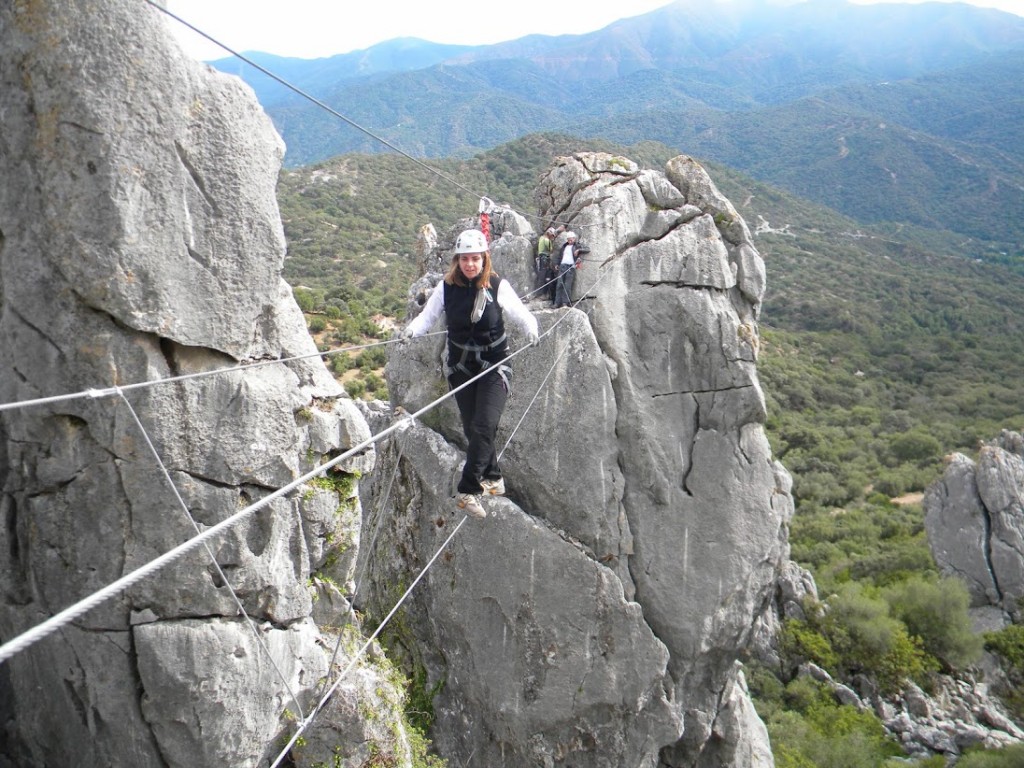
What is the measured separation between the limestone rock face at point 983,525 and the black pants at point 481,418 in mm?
24292

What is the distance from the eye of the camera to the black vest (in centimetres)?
661

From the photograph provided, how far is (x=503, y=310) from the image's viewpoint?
670cm

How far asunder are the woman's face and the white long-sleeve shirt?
0.98ft

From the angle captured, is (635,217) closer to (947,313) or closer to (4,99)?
(4,99)

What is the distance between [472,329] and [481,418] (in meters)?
0.91

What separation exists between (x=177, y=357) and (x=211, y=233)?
0.97 m

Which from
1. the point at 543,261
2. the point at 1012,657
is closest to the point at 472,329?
the point at 543,261

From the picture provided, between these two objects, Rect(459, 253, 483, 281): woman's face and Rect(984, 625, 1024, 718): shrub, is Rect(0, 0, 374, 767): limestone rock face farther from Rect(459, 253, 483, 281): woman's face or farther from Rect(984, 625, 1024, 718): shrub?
Rect(984, 625, 1024, 718): shrub

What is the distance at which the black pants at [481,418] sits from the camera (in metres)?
6.85

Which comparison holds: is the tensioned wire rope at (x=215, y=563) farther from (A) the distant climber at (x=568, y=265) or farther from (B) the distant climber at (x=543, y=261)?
(B) the distant climber at (x=543, y=261)

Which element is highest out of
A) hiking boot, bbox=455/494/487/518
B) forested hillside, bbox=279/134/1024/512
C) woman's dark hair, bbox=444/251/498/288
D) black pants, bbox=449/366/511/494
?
woman's dark hair, bbox=444/251/498/288

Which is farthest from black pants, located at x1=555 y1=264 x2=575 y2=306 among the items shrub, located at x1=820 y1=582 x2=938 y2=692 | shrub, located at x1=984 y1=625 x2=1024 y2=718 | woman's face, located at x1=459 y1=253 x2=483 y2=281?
shrub, located at x1=984 y1=625 x2=1024 y2=718

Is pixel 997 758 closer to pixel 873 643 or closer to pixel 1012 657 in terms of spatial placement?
pixel 873 643

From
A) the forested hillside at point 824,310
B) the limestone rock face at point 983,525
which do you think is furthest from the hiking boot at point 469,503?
the forested hillside at point 824,310
